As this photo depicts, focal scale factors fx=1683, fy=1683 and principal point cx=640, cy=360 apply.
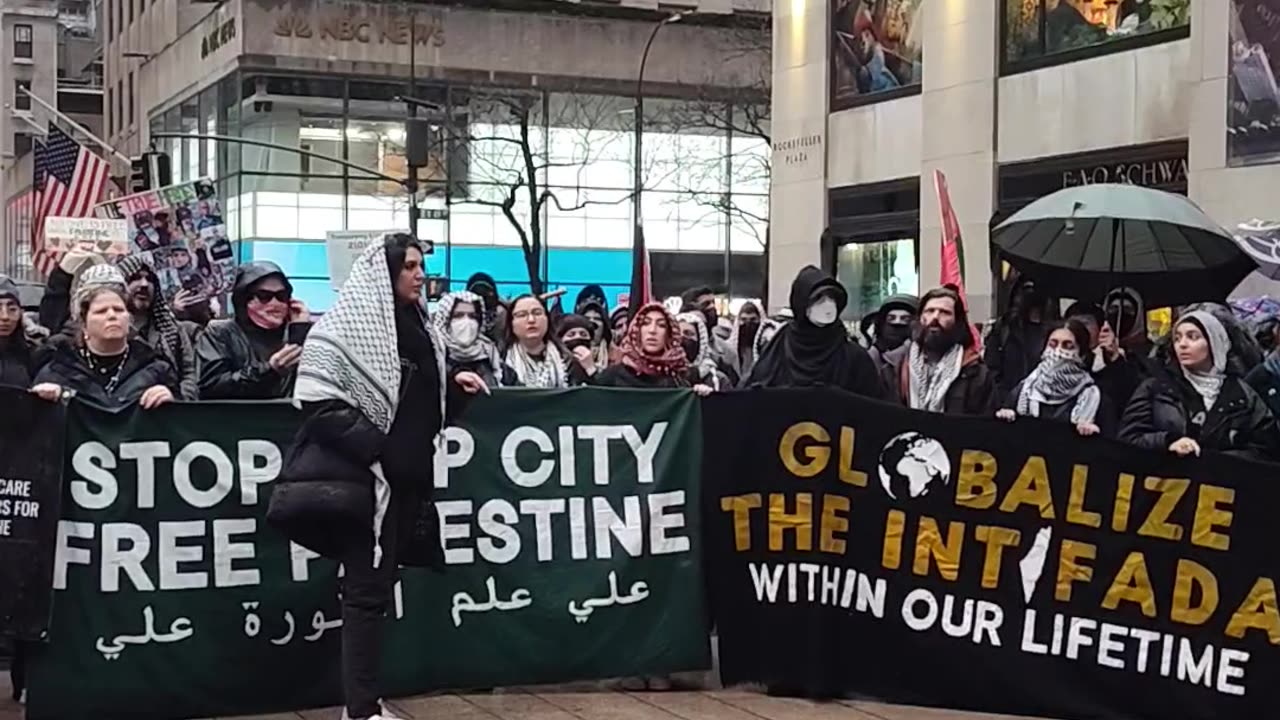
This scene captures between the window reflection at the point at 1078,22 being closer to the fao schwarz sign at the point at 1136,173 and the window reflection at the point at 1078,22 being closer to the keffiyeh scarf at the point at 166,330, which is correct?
the fao schwarz sign at the point at 1136,173

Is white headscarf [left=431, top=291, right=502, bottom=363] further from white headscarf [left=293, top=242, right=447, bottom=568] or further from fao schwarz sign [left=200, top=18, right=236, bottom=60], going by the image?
fao schwarz sign [left=200, top=18, right=236, bottom=60]

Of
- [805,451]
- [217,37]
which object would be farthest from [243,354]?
[217,37]

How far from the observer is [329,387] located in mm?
5746

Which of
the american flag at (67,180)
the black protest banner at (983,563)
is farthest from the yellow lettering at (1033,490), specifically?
the american flag at (67,180)

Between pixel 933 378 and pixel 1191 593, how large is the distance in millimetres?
2109

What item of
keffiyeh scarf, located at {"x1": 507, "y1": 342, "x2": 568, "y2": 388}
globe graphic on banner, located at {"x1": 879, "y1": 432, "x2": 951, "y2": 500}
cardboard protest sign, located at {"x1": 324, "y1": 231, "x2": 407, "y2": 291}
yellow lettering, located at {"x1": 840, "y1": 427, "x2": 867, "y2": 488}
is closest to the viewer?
globe graphic on banner, located at {"x1": 879, "y1": 432, "x2": 951, "y2": 500}

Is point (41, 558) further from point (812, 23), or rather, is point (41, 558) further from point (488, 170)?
point (488, 170)

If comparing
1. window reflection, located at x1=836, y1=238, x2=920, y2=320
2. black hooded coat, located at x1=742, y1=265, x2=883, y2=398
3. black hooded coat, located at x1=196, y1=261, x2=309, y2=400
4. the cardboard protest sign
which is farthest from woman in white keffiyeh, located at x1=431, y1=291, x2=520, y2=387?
window reflection, located at x1=836, y1=238, x2=920, y2=320

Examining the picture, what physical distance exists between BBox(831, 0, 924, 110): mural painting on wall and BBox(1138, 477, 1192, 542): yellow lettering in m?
18.8

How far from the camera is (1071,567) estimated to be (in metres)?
6.54

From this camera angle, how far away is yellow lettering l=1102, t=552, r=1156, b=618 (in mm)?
6395

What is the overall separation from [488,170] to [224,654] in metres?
43.8

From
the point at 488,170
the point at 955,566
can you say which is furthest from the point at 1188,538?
the point at 488,170

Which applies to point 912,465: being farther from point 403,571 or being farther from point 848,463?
point 403,571
